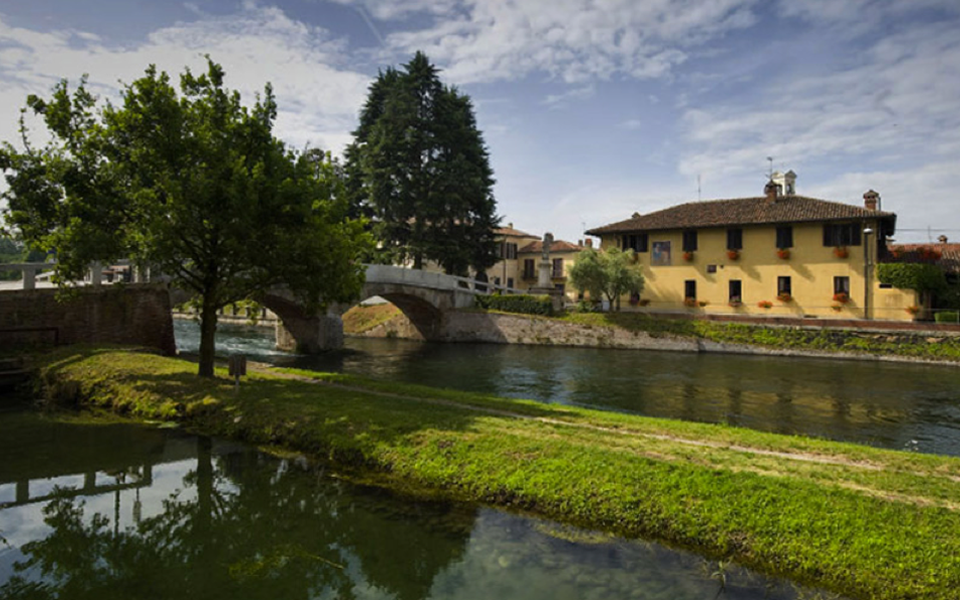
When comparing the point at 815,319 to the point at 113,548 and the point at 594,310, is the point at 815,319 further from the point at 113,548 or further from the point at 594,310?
the point at 113,548

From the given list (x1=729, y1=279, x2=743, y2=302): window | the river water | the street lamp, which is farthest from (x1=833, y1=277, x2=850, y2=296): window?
the river water

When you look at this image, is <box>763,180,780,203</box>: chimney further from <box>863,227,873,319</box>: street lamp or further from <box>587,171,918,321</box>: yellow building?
<box>863,227,873,319</box>: street lamp

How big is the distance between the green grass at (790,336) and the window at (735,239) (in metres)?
7.87

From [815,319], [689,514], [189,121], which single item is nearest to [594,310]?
[815,319]

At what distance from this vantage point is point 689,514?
25.9ft

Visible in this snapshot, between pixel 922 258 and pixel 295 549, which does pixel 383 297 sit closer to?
pixel 295 549

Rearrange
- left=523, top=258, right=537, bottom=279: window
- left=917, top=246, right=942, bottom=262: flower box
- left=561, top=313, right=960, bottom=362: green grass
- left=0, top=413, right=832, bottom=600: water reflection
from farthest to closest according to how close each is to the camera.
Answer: left=523, top=258, right=537, bottom=279: window
left=917, top=246, right=942, bottom=262: flower box
left=561, top=313, right=960, bottom=362: green grass
left=0, top=413, right=832, bottom=600: water reflection

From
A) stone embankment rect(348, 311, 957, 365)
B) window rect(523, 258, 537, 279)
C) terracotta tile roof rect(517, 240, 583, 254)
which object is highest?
terracotta tile roof rect(517, 240, 583, 254)

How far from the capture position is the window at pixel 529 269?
6494cm

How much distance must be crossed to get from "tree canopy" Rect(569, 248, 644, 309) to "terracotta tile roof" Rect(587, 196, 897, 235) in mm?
5099

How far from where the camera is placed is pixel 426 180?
4641cm

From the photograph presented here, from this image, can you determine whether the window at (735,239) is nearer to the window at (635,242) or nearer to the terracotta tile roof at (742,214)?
the terracotta tile roof at (742,214)

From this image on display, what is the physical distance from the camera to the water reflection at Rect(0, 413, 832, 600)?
6.57 m

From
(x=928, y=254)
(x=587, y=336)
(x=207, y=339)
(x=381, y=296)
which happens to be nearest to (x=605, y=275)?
(x=587, y=336)
